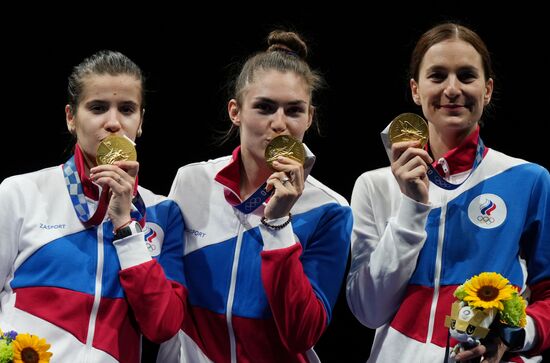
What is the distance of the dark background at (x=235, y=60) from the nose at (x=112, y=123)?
5.03 ft

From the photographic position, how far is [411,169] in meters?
3.06

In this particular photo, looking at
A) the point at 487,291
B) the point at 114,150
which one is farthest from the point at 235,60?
the point at 487,291

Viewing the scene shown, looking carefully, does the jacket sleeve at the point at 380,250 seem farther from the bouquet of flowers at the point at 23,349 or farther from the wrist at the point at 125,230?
the bouquet of flowers at the point at 23,349

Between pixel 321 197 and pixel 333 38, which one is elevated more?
pixel 333 38

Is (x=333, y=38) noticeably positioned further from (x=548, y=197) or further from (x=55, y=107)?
(x=548, y=197)

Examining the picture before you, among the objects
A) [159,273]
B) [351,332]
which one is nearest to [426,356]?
[159,273]

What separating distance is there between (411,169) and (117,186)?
3.35 ft

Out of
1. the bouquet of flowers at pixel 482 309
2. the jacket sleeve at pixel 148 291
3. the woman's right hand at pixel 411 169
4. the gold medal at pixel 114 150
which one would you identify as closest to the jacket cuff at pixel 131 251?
the jacket sleeve at pixel 148 291

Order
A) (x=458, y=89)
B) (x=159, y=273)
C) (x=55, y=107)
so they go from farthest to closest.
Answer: (x=55, y=107), (x=458, y=89), (x=159, y=273)

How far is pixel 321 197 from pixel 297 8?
1.74 meters

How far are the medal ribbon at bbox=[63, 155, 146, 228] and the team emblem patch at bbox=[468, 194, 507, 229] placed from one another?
119 cm

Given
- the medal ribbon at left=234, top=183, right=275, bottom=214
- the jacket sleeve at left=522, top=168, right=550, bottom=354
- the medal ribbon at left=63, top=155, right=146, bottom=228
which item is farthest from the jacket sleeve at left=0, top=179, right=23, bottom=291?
the jacket sleeve at left=522, top=168, right=550, bottom=354

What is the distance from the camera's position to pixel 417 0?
4707mm

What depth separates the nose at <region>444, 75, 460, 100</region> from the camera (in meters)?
3.22
